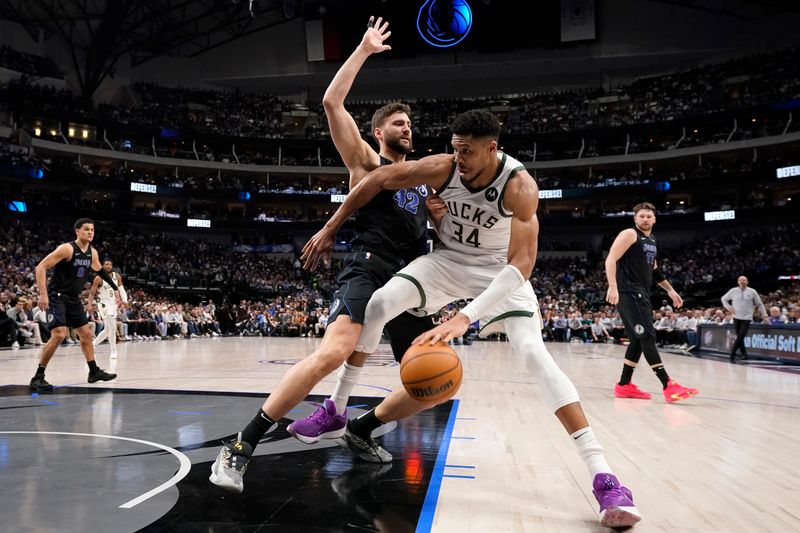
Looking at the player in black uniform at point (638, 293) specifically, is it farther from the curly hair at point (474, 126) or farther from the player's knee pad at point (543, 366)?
the curly hair at point (474, 126)

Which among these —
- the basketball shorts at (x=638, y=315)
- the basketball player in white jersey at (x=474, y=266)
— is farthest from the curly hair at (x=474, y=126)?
the basketball shorts at (x=638, y=315)

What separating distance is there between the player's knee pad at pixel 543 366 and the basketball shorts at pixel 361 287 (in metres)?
0.87

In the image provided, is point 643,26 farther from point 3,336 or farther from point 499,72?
→ point 3,336

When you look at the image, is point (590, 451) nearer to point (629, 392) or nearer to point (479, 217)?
point (479, 217)

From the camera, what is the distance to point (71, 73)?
41.4m

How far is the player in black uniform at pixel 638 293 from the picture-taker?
6566mm

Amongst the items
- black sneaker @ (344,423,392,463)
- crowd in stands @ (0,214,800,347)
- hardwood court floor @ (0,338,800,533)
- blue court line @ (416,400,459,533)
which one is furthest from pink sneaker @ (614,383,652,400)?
crowd in stands @ (0,214,800,347)

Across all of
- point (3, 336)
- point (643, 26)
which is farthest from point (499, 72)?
point (3, 336)

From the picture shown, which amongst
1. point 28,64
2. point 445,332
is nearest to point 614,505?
point 445,332

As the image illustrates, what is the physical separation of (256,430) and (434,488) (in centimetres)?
101

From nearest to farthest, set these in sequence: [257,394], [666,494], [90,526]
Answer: [90,526] → [666,494] → [257,394]

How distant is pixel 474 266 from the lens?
3.48 metres

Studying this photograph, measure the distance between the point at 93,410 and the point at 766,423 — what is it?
6.21m

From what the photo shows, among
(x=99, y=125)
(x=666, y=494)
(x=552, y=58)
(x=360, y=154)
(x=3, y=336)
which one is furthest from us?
(x=552, y=58)
